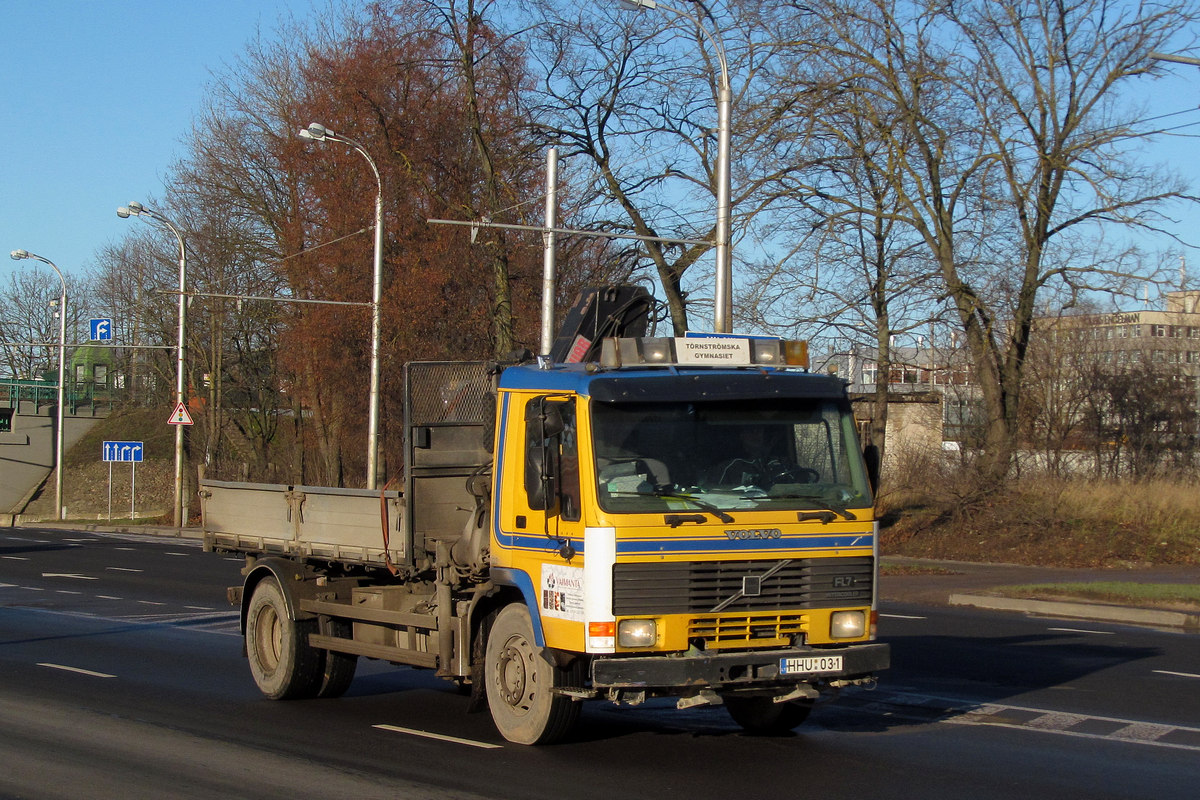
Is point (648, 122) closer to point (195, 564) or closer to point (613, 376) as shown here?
point (195, 564)

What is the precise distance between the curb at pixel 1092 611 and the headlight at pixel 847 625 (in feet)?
31.6

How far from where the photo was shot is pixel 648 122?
29.8 m

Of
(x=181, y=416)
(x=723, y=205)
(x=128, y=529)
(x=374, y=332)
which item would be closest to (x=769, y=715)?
(x=723, y=205)

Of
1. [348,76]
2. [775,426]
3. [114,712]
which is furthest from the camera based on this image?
[348,76]

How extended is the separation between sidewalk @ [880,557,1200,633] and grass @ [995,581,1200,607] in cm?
28

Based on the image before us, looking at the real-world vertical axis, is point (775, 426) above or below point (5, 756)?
above

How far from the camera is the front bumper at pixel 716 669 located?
7285 mm

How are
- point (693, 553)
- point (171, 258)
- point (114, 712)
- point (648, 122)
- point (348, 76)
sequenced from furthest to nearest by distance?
point (171, 258) → point (348, 76) → point (648, 122) → point (114, 712) → point (693, 553)

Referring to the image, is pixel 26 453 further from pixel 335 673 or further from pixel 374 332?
pixel 335 673

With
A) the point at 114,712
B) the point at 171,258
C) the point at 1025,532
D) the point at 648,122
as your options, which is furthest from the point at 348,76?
the point at 114,712

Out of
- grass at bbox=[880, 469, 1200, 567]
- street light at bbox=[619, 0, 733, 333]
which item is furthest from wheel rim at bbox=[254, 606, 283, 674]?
grass at bbox=[880, 469, 1200, 567]

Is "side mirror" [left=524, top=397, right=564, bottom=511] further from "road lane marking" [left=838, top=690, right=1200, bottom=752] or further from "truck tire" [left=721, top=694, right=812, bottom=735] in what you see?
"road lane marking" [left=838, top=690, right=1200, bottom=752]

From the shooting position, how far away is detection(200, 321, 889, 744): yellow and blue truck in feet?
24.4

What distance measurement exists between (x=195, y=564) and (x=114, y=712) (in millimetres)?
16808
